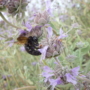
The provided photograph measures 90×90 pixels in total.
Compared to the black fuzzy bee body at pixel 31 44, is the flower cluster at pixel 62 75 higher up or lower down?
lower down

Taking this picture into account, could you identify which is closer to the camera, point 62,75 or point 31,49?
point 62,75

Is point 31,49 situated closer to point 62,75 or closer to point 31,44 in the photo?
point 31,44

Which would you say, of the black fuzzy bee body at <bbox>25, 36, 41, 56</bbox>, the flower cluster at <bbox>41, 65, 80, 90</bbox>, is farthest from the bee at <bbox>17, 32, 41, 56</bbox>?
the flower cluster at <bbox>41, 65, 80, 90</bbox>

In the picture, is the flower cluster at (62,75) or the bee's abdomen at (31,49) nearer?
the flower cluster at (62,75)

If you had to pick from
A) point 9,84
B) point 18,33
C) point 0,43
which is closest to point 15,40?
point 18,33

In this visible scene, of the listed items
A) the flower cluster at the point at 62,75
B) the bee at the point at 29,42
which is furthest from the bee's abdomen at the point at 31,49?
the flower cluster at the point at 62,75

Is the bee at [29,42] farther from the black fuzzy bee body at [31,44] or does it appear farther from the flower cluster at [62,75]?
the flower cluster at [62,75]

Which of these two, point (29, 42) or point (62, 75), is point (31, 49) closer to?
point (29, 42)

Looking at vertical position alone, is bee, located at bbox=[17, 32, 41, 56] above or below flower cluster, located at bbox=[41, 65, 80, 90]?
above

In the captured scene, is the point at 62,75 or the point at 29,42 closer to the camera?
the point at 62,75

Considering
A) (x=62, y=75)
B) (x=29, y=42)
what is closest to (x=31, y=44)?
(x=29, y=42)

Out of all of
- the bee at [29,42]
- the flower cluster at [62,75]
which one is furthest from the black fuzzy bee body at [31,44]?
the flower cluster at [62,75]

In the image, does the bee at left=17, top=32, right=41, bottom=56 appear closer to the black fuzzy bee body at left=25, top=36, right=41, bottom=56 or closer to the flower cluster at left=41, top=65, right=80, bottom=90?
the black fuzzy bee body at left=25, top=36, right=41, bottom=56
